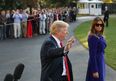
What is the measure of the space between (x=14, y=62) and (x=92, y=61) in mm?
7905

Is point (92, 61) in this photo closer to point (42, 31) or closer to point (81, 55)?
point (81, 55)

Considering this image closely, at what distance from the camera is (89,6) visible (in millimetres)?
101062

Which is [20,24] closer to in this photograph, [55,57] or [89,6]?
[55,57]

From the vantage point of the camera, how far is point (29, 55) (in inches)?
730

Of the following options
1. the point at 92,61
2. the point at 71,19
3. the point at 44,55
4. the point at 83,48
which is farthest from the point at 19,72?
the point at 71,19

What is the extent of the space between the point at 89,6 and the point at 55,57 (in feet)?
312

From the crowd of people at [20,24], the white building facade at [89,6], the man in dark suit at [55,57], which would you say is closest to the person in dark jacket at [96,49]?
the man in dark suit at [55,57]

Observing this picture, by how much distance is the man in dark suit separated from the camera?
6.58m

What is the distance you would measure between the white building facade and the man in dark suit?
9005 cm

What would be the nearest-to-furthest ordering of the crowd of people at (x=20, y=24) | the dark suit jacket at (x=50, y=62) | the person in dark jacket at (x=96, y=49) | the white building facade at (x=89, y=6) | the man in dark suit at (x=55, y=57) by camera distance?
the man in dark suit at (x=55, y=57) → the dark suit jacket at (x=50, y=62) → the person in dark jacket at (x=96, y=49) → the crowd of people at (x=20, y=24) → the white building facade at (x=89, y=6)

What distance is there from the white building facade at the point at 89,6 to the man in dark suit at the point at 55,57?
90054 millimetres

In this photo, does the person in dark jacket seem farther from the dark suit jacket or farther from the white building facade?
the white building facade

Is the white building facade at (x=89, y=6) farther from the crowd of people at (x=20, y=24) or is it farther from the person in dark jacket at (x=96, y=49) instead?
the person in dark jacket at (x=96, y=49)

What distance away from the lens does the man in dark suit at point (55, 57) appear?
658 cm
